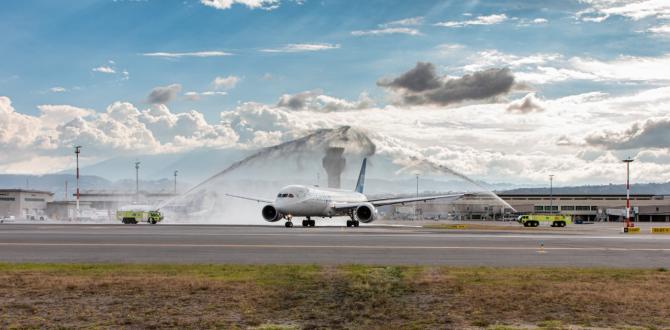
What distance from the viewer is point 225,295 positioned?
60.0 ft

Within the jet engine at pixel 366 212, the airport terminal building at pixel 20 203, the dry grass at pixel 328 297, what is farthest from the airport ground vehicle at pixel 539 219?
the airport terminal building at pixel 20 203

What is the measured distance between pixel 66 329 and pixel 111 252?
66.2ft

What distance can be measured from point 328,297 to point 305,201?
57.3m

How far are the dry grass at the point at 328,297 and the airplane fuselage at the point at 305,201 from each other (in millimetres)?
49477

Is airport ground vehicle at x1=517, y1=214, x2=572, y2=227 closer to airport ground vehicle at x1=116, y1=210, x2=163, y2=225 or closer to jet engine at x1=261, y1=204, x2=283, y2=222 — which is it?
jet engine at x1=261, y1=204, x2=283, y2=222

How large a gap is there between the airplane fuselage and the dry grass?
49477mm

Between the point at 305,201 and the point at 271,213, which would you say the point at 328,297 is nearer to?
the point at 305,201

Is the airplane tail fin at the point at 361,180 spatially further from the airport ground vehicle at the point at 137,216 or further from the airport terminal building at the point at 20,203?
the airport terminal building at the point at 20,203

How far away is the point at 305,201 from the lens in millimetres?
75500

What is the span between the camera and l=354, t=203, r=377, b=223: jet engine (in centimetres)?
7638

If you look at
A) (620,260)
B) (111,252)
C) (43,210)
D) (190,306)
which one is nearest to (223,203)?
(43,210)

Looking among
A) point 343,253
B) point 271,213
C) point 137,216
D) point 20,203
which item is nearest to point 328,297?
point 343,253

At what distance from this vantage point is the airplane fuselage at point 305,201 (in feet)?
245

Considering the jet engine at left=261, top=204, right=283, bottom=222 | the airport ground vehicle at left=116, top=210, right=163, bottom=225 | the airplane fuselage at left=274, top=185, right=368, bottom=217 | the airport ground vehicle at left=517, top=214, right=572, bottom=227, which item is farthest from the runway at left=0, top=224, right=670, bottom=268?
the airport ground vehicle at left=116, top=210, right=163, bottom=225
